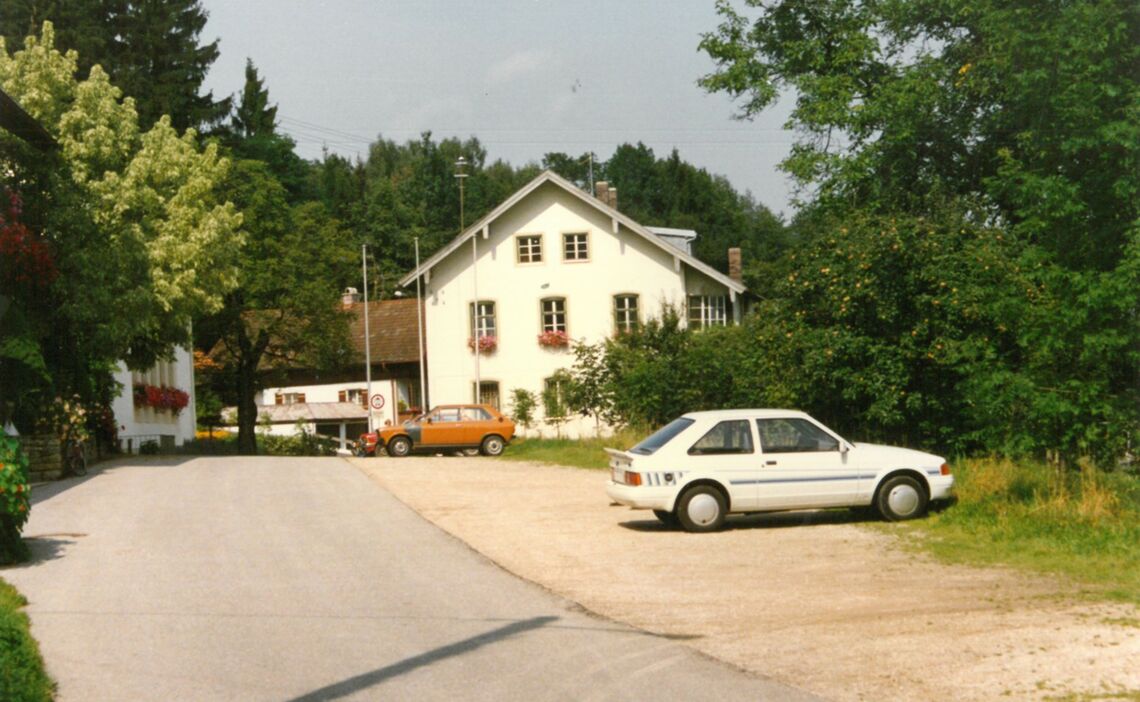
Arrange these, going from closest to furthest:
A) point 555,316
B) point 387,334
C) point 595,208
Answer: point 595,208, point 555,316, point 387,334

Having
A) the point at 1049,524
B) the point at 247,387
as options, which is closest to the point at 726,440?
the point at 1049,524

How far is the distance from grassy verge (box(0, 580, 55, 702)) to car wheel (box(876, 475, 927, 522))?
10.6 m

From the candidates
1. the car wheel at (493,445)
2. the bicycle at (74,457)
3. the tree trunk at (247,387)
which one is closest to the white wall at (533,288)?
the tree trunk at (247,387)

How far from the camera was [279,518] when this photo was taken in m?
18.5

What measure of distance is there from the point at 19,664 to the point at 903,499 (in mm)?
11550

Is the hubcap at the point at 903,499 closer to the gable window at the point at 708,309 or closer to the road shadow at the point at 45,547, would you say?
the road shadow at the point at 45,547

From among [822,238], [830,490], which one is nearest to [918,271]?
[822,238]

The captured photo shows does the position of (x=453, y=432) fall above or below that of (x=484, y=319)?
below

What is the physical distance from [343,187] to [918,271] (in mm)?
79517

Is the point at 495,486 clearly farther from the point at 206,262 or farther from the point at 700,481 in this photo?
the point at 206,262

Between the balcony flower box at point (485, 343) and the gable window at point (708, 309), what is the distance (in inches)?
295

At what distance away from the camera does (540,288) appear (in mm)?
49750

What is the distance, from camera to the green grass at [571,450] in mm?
30203

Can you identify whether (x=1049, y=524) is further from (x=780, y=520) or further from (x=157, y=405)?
(x=157, y=405)
